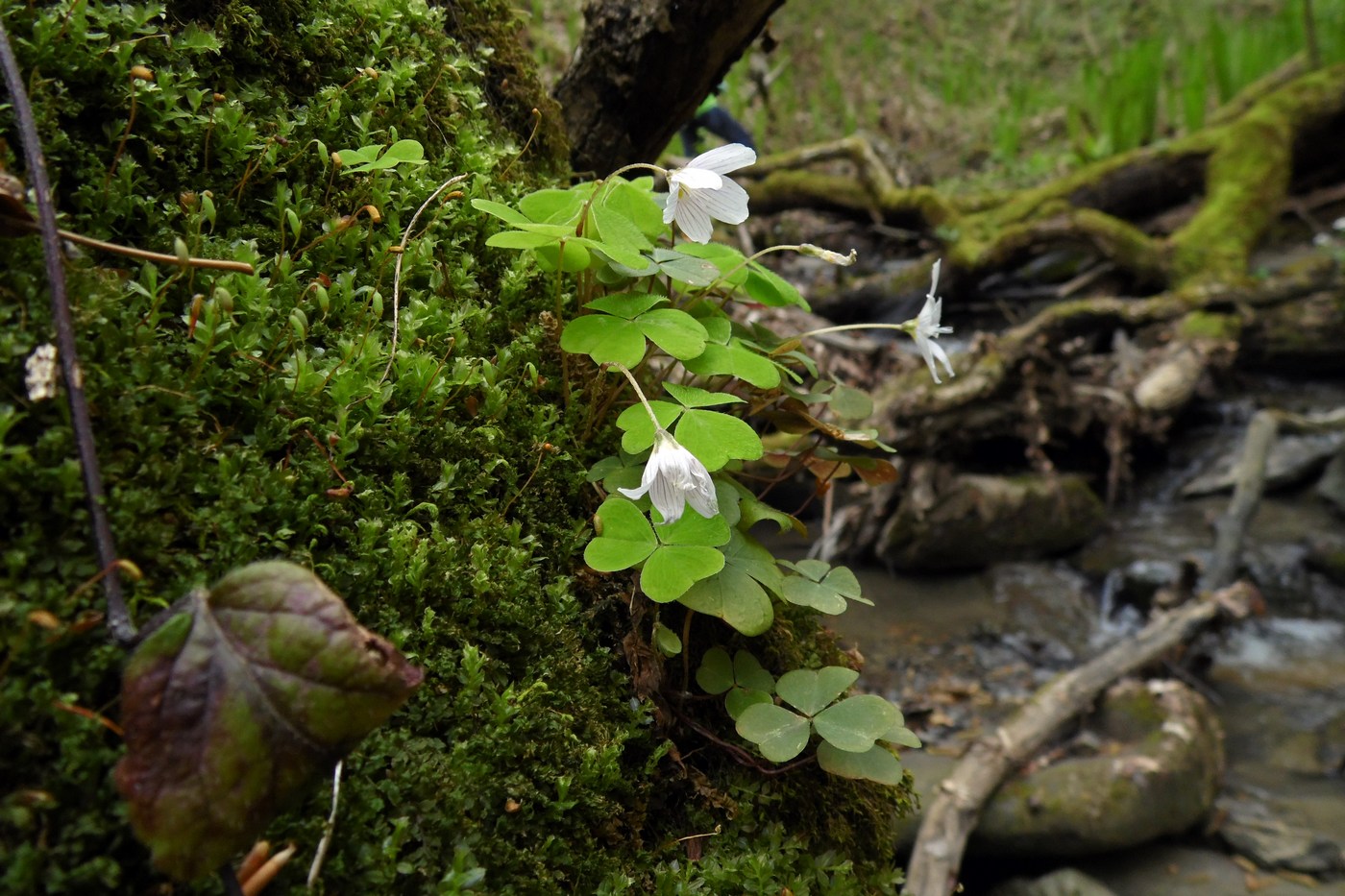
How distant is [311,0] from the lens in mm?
1438

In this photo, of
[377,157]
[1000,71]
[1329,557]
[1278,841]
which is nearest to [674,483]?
[377,157]

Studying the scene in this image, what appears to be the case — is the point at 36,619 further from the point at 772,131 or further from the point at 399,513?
the point at 772,131

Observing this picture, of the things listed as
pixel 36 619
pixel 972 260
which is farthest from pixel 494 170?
pixel 972 260

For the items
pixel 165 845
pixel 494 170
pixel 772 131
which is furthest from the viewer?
pixel 772 131

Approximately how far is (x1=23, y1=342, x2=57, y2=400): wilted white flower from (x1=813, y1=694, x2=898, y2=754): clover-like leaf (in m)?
1.11

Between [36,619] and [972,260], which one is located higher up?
[36,619]

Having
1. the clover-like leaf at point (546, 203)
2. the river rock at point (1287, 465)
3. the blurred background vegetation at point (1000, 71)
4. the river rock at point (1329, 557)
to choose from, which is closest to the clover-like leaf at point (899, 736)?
the clover-like leaf at point (546, 203)

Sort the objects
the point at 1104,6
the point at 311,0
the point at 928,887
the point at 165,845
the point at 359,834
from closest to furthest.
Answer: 1. the point at 165,845
2. the point at 359,834
3. the point at 311,0
4. the point at 928,887
5. the point at 1104,6

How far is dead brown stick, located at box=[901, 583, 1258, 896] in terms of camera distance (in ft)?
8.81

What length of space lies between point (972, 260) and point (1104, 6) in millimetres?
15017

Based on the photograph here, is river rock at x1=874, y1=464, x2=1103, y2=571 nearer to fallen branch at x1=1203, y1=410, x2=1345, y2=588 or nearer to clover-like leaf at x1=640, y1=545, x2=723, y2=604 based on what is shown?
fallen branch at x1=1203, y1=410, x2=1345, y2=588

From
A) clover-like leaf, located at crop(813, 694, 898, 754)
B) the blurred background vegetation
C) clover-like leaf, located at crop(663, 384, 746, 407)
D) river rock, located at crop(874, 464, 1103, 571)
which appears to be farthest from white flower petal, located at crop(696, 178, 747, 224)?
the blurred background vegetation

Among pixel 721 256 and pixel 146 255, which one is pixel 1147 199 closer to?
pixel 721 256

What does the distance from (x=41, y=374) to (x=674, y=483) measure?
2.45 feet
